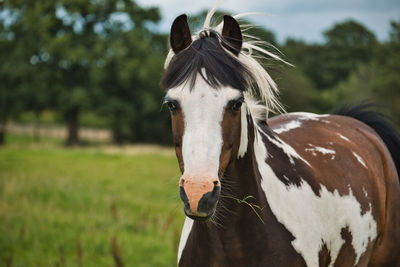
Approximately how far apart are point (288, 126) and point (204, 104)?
1691mm

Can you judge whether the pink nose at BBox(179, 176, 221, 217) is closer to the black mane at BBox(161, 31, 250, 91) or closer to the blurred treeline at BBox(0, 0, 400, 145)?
the black mane at BBox(161, 31, 250, 91)

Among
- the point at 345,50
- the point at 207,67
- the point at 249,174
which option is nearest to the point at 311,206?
the point at 249,174

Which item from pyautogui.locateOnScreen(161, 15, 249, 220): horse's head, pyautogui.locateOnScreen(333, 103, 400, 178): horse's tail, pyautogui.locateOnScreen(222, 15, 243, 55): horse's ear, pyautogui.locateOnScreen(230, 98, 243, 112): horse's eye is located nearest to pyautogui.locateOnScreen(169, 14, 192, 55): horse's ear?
pyautogui.locateOnScreen(161, 15, 249, 220): horse's head

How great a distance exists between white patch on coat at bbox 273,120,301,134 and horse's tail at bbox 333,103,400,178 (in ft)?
4.04

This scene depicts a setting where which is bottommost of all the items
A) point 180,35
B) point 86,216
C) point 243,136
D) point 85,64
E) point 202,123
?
point 86,216

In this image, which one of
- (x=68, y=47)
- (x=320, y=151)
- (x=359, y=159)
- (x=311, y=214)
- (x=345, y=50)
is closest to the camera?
(x=311, y=214)

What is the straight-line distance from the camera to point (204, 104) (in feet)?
6.77

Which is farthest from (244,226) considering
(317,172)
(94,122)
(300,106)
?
(94,122)

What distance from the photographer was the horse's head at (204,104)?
1.88 metres

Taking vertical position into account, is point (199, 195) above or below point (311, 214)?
above

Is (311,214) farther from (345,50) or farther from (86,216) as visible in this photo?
(345,50)

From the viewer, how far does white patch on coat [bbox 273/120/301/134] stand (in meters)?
3.44

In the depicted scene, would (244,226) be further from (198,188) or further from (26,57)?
(26,57)

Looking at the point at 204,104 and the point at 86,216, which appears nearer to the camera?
the point at 204,104
